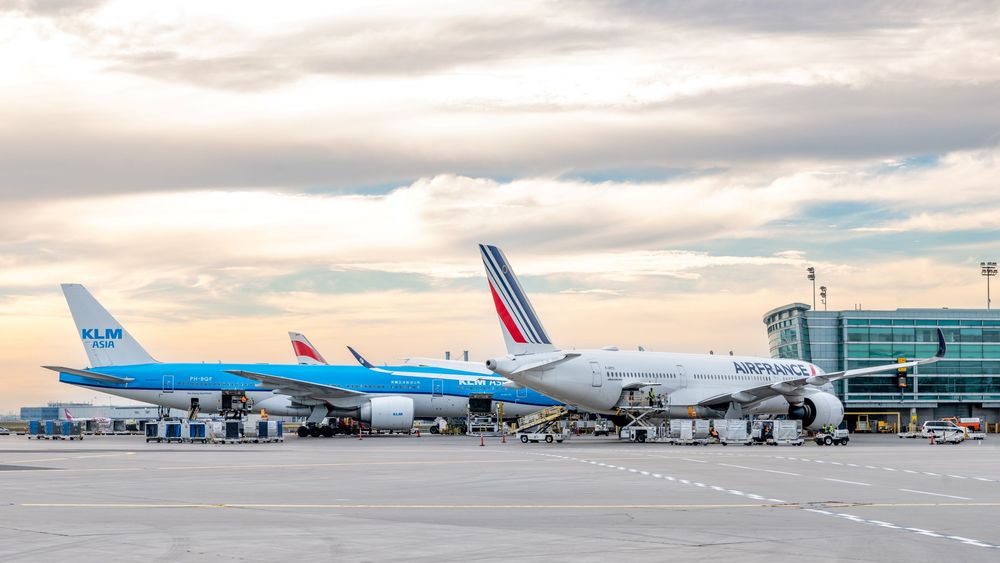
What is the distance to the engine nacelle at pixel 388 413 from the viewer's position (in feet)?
213

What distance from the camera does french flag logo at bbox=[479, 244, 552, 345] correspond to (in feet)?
184

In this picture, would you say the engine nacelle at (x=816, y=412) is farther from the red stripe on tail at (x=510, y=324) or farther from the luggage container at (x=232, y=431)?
the luggage container at (x=232, y=431)

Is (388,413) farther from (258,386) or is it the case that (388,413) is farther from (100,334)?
(100,334)

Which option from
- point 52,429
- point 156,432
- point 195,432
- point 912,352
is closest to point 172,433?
point 195,432

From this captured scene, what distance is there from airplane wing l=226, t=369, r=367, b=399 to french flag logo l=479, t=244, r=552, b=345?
1372 cm

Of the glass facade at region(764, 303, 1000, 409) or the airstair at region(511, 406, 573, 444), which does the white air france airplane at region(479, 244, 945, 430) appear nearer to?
the airstair at region(511, 406, 573, 444)

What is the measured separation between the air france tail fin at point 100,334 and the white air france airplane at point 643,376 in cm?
2626

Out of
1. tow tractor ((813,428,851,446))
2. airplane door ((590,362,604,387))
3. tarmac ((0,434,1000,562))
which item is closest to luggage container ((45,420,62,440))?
airplane door ((590,362,604,387))

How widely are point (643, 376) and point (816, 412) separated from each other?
13.0 m

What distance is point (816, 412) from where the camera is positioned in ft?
216

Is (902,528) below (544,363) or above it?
below

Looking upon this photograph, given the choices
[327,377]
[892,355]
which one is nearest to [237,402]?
[327,377]

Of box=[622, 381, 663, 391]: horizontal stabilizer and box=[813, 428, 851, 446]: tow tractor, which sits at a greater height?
box=[622, 381, 663, 391]: horizontal stabilizer

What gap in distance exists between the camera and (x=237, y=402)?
6525cm
